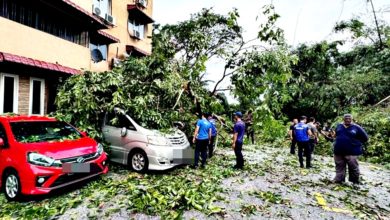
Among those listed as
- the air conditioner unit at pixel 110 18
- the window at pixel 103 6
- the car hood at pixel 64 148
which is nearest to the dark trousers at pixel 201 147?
the car hood at pixel 64 148

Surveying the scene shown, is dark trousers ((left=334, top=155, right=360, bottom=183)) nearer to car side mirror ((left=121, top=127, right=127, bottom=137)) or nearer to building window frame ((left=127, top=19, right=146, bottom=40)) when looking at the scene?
car side mirror ((left=121, top=127, right=127, bottom=137))

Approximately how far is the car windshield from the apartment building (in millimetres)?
3031

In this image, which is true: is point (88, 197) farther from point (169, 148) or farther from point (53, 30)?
point (53, 30)

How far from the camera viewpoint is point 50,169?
5672 mm

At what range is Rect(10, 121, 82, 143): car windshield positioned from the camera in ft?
20.7

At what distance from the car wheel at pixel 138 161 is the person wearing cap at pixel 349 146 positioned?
5150mm

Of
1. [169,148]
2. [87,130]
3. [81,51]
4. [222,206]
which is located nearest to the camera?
[222,206]

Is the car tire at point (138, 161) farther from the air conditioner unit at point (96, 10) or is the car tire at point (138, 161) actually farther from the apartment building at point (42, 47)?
the air conditioner unit at point (96, 10)

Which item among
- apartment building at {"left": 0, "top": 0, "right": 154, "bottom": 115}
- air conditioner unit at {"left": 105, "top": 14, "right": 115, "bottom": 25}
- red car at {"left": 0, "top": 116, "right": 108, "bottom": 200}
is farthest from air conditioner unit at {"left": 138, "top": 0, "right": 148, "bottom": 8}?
red car at {"left": 0, "top": 116, "right": 108, "bottom": 200}

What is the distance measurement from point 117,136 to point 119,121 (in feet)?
1.61

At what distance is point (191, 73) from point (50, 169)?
6.19 metres

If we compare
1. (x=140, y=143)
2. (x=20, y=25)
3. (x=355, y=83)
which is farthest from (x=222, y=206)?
(x=355, y=83)

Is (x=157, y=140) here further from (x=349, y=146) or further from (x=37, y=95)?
(x=37, y=95)

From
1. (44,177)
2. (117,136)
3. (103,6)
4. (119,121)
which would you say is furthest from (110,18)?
(44,177)
